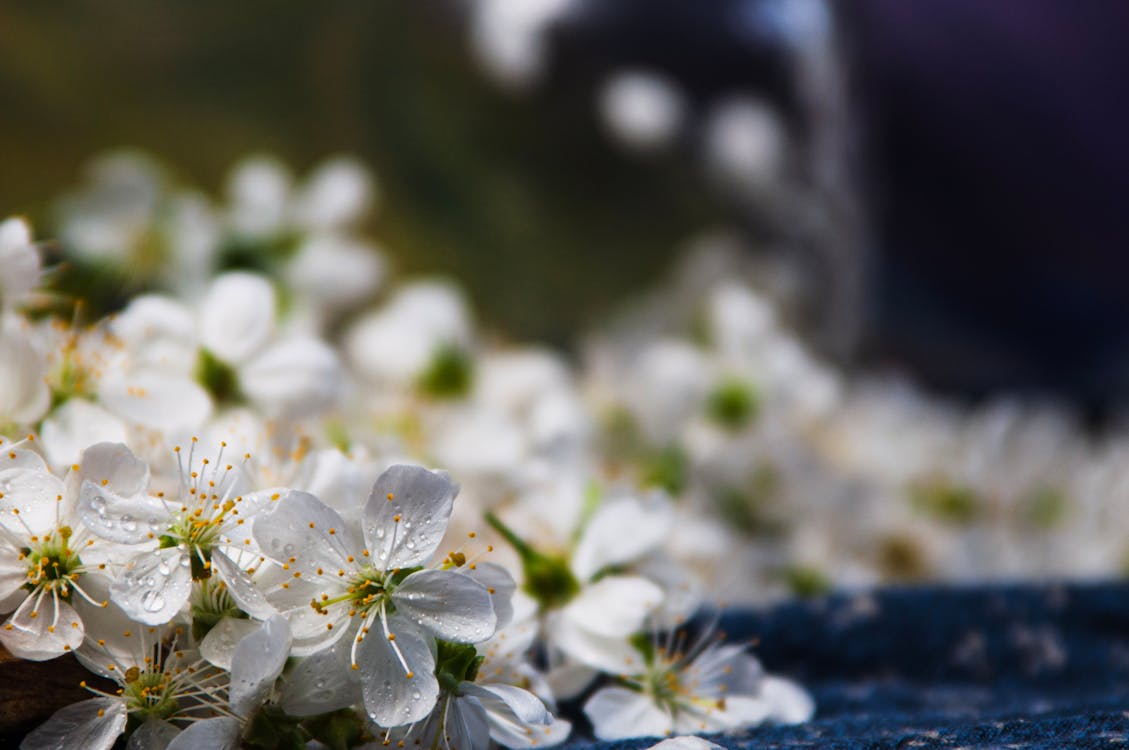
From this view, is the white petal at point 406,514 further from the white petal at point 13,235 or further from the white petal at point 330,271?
the white petal at point 330,271

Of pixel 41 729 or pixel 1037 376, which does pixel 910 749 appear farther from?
pixel 1037 376

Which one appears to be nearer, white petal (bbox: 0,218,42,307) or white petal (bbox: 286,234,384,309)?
white petal (bbox: 0,218,42,307)

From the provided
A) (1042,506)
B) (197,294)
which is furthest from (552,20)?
(1042,506)

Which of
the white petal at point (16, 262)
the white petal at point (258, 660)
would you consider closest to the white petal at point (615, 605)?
the white petal at point (258, 660)

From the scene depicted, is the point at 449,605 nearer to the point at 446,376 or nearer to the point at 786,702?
the point at 786,702

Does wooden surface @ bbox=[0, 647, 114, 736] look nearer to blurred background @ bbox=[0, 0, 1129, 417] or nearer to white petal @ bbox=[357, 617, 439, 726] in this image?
white petal @ bbox=[357, 617, 439, 726]

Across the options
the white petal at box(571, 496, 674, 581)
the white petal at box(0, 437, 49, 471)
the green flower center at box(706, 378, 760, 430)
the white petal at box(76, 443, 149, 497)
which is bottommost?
the white petal at box(0, 437, 49, 471)

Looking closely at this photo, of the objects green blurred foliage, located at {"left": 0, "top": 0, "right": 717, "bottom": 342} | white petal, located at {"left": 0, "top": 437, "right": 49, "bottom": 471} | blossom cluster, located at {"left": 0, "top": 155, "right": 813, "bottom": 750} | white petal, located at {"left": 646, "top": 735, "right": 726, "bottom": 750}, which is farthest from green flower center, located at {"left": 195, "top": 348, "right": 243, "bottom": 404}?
green blurred foliage, located at {"left": 0, "top": 0, "right": 717, "bottom": 342}
